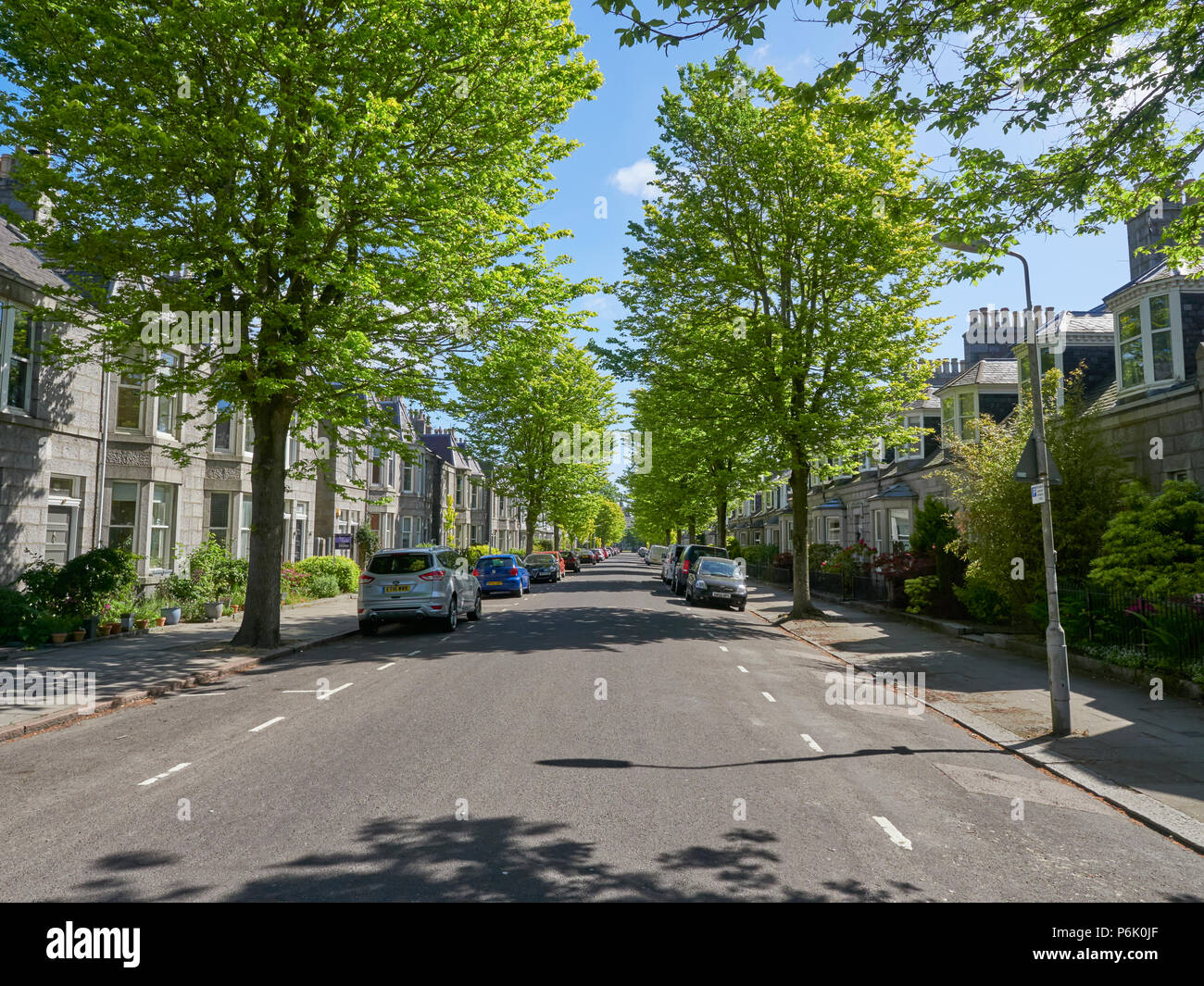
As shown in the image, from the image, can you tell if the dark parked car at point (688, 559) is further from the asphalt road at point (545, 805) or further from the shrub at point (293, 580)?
the asphalt road at point (545, 805)

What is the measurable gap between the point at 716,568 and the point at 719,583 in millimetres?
939

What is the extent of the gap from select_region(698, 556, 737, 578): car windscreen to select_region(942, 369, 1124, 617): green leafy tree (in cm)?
1026

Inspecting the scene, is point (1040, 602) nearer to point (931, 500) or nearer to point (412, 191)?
point (931, 500)

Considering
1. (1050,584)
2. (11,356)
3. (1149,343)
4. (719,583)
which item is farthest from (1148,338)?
(11,356)

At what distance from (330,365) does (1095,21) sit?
11071mm

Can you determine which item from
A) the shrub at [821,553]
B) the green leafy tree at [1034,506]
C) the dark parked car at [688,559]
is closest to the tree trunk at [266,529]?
the green leafy tree at [1034,506]

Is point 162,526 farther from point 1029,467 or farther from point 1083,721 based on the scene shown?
point 1083,721

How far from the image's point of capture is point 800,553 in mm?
21781

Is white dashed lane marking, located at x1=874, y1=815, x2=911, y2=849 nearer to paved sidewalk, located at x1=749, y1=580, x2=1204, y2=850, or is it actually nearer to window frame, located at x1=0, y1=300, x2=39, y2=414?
paved sidewalk, located at x1=749, y1=580, x2=1204, y2=850

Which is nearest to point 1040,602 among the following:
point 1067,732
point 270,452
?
point 1067,732

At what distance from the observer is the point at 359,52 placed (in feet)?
40.4

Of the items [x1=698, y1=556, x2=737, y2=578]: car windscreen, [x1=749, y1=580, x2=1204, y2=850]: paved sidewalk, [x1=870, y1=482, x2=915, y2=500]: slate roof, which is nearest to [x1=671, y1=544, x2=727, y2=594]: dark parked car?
[x1=698, y1=556, x2=737, y2=578]: car windscreen

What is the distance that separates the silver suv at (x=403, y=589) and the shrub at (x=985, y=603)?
12.1 m

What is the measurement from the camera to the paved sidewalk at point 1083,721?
6.64 meters
